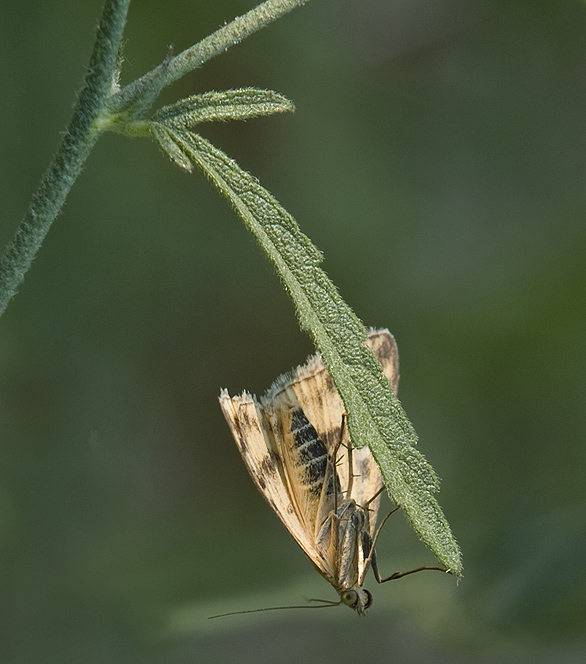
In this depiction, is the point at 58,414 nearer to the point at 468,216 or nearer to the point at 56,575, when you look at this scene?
the point at 56,575

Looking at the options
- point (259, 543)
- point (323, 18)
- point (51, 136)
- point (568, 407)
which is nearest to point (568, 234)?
point (568, 407)

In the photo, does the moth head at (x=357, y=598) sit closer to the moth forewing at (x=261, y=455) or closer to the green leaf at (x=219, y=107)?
the moth forewing at (x=261, y=455)

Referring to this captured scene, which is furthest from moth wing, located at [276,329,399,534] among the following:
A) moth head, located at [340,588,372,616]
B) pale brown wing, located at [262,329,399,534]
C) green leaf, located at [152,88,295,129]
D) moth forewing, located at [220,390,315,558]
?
green leaf, located at [152,88,295,129]

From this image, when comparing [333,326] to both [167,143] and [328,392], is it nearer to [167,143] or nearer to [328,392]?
[167,143]

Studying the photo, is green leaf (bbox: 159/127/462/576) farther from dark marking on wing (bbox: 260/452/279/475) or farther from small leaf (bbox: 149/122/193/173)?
dark marking on wing (bbox: 260/452/279/475)

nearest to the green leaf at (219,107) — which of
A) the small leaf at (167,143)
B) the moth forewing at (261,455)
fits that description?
the small leaf at (167,143)

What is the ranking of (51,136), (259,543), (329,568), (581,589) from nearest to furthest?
1. (329,568)
2. (581,589)
3. (51,136)
4. (259,543)
